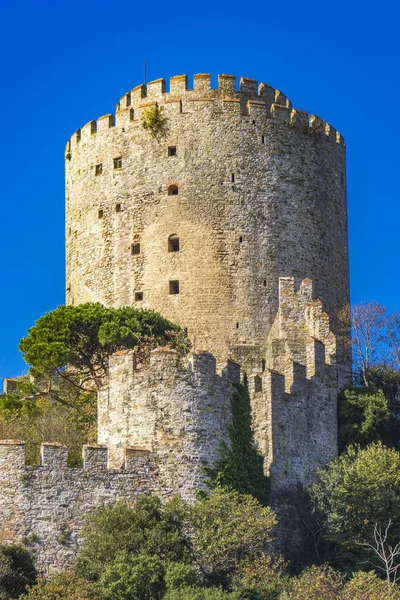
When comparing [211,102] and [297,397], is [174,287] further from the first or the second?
[297,397]

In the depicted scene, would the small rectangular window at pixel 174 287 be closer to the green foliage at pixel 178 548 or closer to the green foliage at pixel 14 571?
the green foliage at pixel 178 548

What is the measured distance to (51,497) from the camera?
3494 cm

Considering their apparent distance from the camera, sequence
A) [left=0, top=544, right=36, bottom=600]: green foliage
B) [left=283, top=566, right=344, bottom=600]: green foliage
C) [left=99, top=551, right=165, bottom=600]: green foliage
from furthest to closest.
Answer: [left=283, top=566, right=344, bottom=600]: green foliage
[left=99, top=551, right=165, bottom=600]: green foliage
[left=0, top=544, right=36, bottom=600]: green foliage

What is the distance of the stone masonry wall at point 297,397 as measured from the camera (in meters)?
39.8

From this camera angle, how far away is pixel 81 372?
154 ft

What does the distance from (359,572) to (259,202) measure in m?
18.9

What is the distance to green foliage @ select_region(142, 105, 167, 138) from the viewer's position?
53.1 metres

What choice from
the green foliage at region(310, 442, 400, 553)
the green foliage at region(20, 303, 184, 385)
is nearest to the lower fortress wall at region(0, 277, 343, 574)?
the green foliage at region(310, 442, 400, 553)

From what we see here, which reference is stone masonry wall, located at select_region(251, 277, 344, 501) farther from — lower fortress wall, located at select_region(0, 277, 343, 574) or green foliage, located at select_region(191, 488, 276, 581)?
green foliage, located at select_region(191, 488, 276, 581)

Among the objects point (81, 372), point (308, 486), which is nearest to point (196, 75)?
point (81, 372)

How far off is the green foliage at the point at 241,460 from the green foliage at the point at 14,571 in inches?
221

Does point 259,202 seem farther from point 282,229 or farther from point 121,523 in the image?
point 121,523

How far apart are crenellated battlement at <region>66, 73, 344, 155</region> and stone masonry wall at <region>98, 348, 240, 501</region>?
56.2 feet

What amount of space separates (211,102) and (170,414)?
18.9 m
